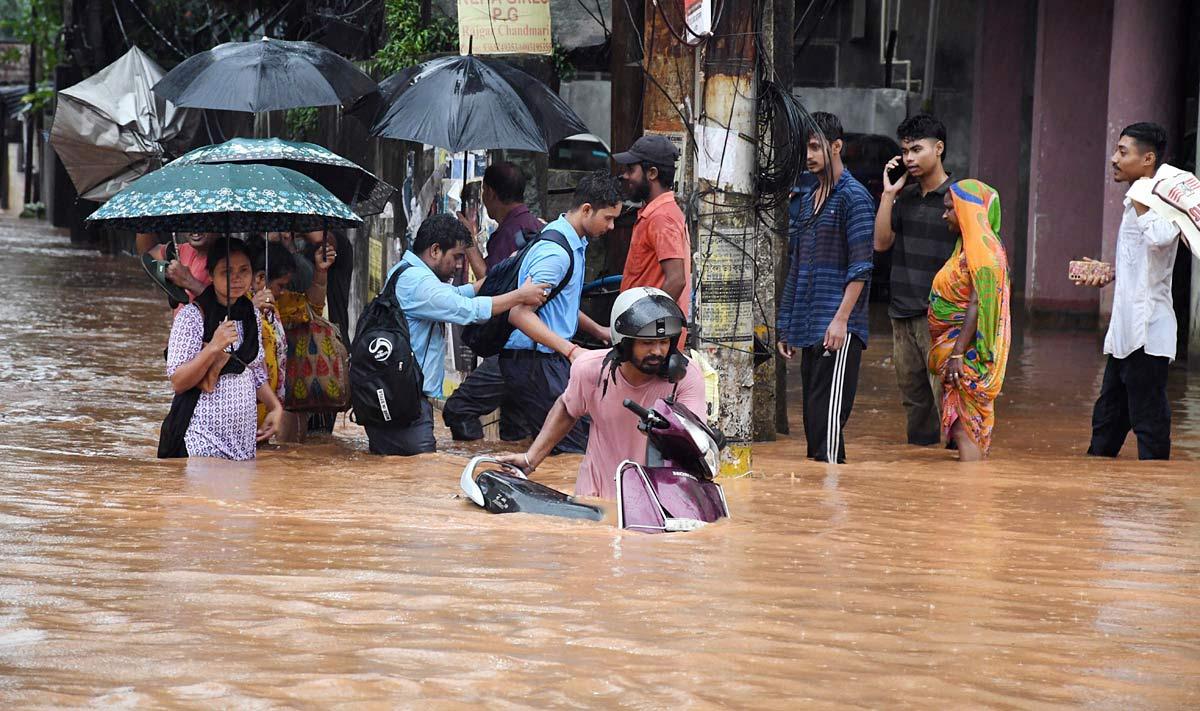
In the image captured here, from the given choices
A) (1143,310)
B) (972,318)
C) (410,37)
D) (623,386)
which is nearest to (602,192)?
(623,386)

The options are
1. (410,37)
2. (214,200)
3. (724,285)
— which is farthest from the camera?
(410,37)

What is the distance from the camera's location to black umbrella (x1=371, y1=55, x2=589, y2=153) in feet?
30.1

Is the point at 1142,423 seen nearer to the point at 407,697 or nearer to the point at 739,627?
the point at 739,627

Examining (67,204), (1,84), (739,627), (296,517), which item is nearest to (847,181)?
(296,517)

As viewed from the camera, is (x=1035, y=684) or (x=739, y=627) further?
(x=739, y=627)

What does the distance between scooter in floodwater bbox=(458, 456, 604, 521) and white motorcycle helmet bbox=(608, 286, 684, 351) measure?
691mm

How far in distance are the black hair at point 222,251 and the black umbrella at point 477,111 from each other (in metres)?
1.34

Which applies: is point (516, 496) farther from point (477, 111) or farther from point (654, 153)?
point (477, 111)

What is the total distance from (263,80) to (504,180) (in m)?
1.56

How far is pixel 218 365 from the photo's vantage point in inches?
320

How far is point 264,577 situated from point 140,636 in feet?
2.58

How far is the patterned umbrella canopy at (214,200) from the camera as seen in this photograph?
7.91 m

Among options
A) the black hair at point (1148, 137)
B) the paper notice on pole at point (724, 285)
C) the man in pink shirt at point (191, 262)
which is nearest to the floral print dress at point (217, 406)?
the man in pink shirt at point (191, 262)

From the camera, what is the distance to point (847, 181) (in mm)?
8883
